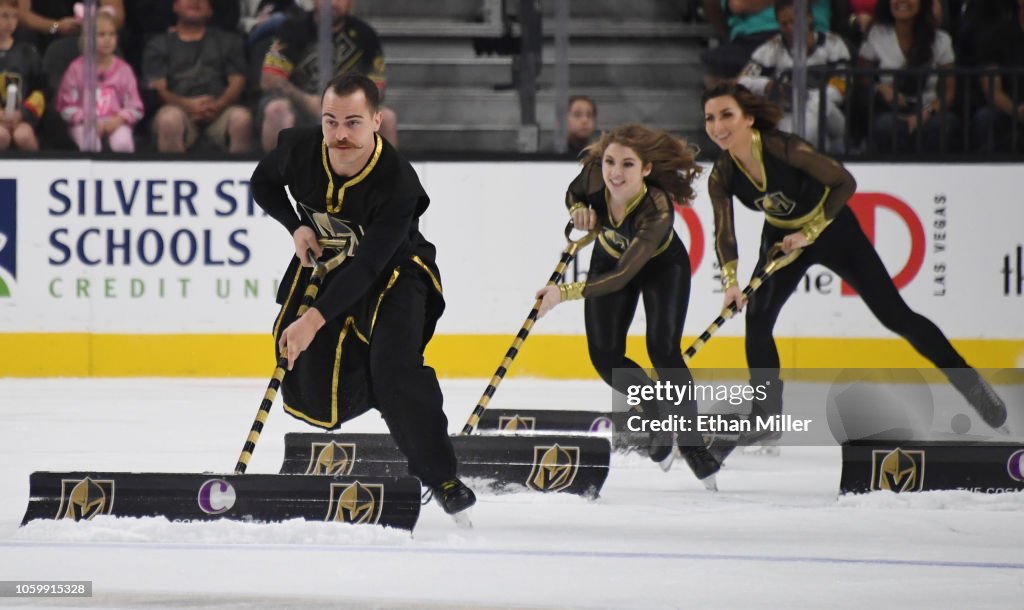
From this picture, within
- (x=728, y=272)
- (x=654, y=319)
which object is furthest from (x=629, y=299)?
(x=728, y=272)

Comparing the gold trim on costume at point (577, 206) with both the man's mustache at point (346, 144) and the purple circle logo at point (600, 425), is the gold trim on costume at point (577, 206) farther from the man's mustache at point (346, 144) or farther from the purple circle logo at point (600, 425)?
the man's mustache at point (346, 144)

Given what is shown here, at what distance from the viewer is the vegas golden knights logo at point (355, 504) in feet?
10.8

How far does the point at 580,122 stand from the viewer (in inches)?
286

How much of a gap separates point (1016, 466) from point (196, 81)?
460cm

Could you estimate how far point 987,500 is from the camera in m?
3.92

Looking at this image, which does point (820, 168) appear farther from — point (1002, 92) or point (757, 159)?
point (1002, 92)

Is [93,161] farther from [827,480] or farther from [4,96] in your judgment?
[827,480]

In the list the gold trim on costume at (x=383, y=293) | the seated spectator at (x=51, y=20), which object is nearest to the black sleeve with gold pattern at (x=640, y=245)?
the gold trim on costume at (x=383, y=293)

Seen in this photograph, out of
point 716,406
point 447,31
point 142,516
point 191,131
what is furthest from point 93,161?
point 142,516

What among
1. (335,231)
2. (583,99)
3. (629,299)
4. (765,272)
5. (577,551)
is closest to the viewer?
(577,551)

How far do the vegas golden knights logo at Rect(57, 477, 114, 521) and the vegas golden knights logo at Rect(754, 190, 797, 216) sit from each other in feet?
8.11

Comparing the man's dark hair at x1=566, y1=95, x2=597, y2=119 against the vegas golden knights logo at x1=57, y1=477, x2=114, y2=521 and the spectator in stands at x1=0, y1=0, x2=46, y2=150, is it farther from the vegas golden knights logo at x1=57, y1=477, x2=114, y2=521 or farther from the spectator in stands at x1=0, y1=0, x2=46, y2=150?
the vegas golden knights logo at x1=57, y1=477, x2=114, y2=521

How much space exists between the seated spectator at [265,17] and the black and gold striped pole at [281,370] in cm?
389

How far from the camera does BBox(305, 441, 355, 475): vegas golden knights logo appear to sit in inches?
164
